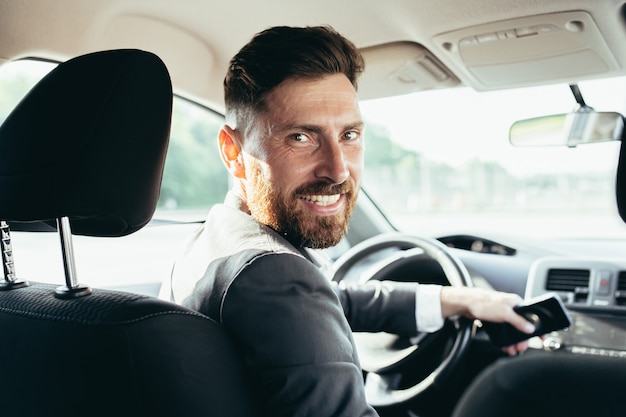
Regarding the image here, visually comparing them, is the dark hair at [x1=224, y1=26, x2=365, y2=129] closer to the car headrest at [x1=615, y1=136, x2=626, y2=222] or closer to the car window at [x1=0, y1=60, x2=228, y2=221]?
the car window at [x1=0, y1=60, x2=228, y2=221]

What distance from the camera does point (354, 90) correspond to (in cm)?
193

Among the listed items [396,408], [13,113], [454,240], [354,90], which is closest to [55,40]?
[13,113]

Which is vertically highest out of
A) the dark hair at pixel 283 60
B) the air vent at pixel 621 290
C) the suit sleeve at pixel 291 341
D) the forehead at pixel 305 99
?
the dark hair at pixel 283 60

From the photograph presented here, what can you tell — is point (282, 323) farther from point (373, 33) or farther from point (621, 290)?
point (621, 290)

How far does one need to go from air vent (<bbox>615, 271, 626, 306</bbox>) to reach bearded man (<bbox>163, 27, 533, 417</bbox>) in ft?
1.43

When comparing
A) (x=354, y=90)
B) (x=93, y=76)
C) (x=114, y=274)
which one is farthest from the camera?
(x=114, y=274)

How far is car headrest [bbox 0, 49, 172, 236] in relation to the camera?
49.7 inches

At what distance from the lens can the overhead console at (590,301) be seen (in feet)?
7.32

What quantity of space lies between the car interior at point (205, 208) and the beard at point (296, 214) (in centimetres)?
27

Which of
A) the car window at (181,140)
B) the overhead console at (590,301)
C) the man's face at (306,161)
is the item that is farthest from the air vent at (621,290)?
the car window at (181,140)

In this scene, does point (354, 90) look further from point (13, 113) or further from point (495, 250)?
point (495, 250)

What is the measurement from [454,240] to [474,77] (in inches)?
33.3

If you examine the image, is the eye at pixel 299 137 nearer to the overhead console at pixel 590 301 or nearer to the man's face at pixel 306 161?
the man's face at pixel 306 161

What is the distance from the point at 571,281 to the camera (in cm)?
241
